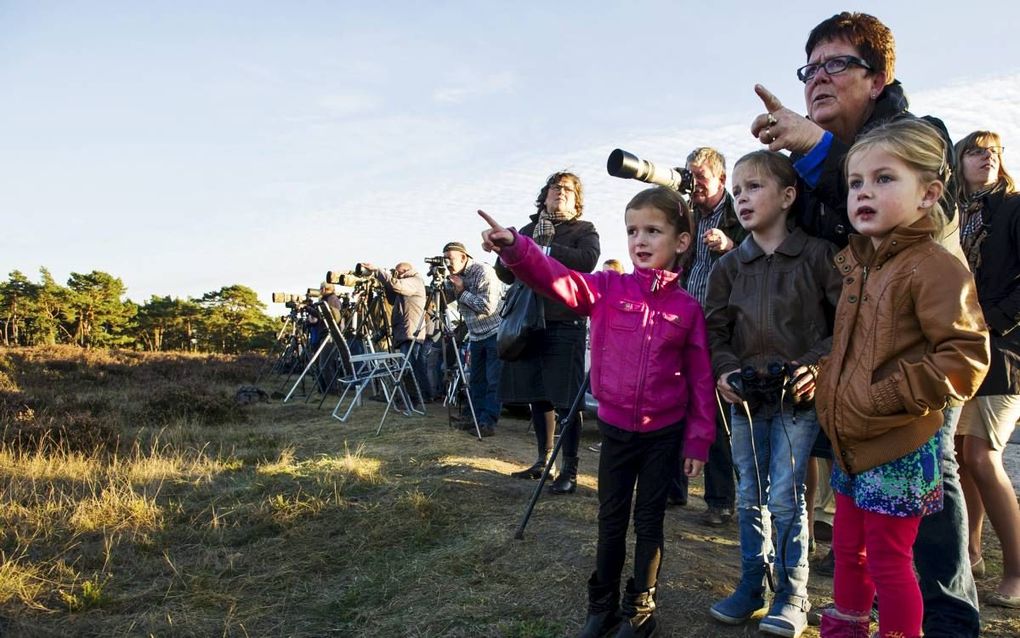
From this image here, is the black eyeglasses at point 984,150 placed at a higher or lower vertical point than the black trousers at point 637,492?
higher

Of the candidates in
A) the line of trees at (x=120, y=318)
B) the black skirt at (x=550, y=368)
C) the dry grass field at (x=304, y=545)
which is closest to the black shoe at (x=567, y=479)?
the dry grass field at (x=304, y=545)

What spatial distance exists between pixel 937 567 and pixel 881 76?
5.06 feet

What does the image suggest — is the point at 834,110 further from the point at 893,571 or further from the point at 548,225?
the point at 548,225

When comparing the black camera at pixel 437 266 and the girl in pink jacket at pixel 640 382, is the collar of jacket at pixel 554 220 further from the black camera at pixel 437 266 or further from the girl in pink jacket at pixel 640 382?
the black camera at pixel 437 266

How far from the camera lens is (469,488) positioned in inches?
166

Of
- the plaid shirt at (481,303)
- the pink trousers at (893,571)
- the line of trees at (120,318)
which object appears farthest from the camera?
the line of trees at (120,318)

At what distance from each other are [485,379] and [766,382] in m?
4.90

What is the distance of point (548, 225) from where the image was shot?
4293 mm

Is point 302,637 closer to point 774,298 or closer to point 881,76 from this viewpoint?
point 774,298

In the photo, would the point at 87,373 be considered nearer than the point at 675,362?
No

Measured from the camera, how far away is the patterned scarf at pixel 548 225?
427cm

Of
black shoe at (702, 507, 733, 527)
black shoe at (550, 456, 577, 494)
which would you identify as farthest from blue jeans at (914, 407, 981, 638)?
black shoe at (550, 456, 577, 494)

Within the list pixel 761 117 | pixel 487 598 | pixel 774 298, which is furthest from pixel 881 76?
pixel 487 598

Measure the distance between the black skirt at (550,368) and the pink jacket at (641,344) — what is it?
5.54 ft
